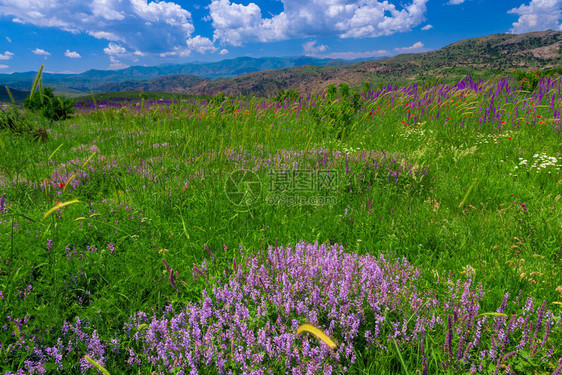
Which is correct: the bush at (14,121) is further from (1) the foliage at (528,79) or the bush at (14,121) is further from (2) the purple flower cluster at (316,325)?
(1) the foliage at (528,79)

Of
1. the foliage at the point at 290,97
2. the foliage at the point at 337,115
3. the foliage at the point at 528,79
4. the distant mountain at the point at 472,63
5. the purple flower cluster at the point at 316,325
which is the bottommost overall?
the purple flower cluster at the point at 316,325

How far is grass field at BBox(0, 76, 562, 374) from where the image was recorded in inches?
63.4

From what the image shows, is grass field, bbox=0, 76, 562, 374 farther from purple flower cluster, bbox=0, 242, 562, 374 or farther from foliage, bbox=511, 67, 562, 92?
foliage, bbox=511, 67, 562, 92

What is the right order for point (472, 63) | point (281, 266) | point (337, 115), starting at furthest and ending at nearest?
point (472, 63)
point (337, 115)
point (281, 266)

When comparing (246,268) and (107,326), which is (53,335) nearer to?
(107,326)

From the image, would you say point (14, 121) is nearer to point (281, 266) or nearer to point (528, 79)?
point (281, 266)

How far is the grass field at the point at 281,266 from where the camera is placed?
63.4 inches

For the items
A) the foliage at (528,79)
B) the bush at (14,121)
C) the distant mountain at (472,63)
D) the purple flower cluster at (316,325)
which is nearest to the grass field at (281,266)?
the purple flower cluster at (316,325)

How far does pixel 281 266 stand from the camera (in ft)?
6.98

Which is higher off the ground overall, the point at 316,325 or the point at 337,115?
the point at 337,115

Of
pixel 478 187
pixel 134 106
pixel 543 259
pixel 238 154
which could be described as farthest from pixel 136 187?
pixel 478 187

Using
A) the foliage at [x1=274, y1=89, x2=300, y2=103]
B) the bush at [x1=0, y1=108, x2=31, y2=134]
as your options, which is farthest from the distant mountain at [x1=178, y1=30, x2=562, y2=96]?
the bush at [x1=0, y1=108, x2=31, y2=134]

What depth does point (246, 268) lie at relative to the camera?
215 centimetres

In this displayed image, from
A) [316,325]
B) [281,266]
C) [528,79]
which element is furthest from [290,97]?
[528,79]
